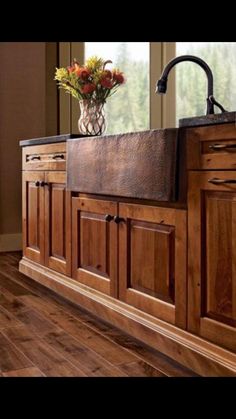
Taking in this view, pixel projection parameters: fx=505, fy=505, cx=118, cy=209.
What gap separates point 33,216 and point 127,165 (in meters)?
1.27

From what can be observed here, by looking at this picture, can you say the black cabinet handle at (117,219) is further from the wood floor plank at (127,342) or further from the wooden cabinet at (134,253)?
the wood floor plank at (127,342)

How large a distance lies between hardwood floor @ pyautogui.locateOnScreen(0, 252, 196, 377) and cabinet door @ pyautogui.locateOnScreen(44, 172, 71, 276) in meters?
0.22

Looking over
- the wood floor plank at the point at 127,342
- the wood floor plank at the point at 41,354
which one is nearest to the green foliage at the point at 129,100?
the wood floor plank at the point at 127,342

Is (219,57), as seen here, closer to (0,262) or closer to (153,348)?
(0,262)

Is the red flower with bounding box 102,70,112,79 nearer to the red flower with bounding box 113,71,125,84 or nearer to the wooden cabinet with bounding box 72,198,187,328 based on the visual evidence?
the red flower with bounding box 113,71,125,84

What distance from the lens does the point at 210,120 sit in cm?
162

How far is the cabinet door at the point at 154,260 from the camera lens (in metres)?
1.81

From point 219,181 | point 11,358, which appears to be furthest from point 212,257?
point 11,358

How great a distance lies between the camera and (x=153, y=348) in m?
2.00

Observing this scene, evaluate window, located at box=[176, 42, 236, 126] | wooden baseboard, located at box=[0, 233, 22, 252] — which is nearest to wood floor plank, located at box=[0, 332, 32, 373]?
wooden baseboard, located at box=[0, 233, 22, 252]

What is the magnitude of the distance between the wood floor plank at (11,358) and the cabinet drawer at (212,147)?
94cm

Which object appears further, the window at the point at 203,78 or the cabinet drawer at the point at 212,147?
the window at the point at 203,78
